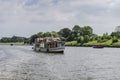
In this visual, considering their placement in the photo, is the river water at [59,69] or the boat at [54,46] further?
the boat at [54,46]

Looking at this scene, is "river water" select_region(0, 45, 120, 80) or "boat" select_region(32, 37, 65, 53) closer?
"river water" select_region(0, 45, 120, 80)

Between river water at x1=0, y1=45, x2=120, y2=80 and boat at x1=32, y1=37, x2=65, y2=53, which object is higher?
boat at x1=32, y1=37, x2=65, y2=53

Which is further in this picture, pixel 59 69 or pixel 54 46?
pixel 54 46

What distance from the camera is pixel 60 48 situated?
388 ft

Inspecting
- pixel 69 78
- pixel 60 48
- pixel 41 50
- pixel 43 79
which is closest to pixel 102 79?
pixel 69 78

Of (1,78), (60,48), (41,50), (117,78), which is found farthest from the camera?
(41,50)

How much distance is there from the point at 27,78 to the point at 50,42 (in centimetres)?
8434

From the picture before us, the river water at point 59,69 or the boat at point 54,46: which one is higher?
the boat at point 54,46

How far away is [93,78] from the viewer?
1569 inches

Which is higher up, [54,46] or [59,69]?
[54,46]

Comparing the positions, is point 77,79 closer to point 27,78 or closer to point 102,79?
point 102,79

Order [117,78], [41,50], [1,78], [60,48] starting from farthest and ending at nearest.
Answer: [41,50] → [60,48] → [117,78] → [1,78]

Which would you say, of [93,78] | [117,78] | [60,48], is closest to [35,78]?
[93,78]

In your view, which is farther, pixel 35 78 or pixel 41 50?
→ pixel 41 50
